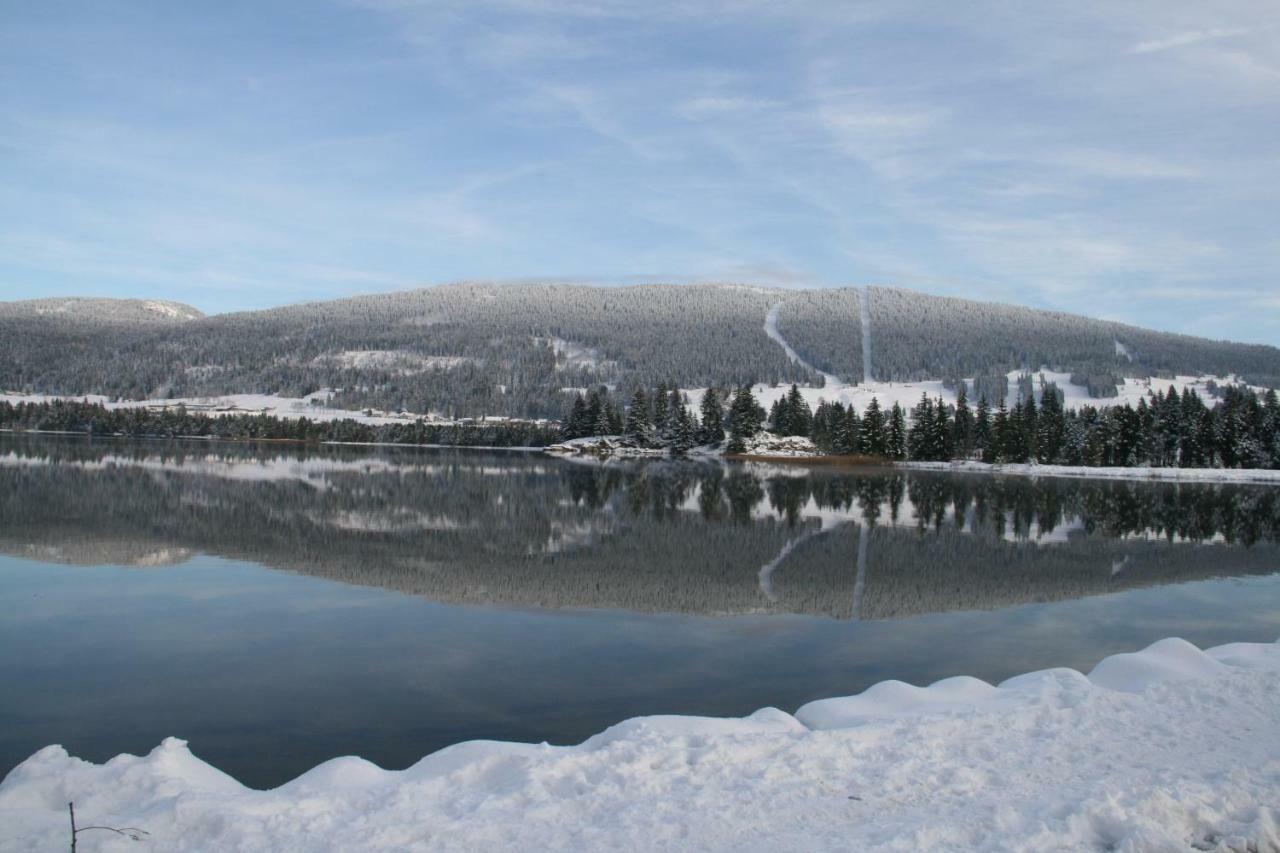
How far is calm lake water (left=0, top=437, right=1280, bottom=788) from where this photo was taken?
412 inches

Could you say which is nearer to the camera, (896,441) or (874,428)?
(896,441)

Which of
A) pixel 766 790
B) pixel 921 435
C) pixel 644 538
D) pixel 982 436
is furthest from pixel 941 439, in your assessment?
pixel 766 790

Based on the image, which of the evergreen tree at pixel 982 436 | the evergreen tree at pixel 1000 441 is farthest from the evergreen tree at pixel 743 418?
the evergreen tree at pixel 1000 441

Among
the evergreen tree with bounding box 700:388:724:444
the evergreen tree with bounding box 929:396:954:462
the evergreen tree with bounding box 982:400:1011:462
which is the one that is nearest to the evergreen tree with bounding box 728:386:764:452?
the evergreen tree with bounding box 700:388:724:444

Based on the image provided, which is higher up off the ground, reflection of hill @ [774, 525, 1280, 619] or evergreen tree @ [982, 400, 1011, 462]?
evergreen tree @ [982, 400, 1011, 462]

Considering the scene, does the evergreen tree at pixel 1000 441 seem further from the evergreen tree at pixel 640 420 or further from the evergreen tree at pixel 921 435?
the evergreen tree at pixel 640 420

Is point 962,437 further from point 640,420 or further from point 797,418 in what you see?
point 640,420

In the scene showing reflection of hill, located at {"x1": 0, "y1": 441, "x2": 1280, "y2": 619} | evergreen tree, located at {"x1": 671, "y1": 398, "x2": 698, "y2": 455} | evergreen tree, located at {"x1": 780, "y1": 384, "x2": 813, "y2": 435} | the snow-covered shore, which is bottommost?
reflection of hill, located at {"x1": 0, "y1": 441, "x2": 1280, "y2": 619}

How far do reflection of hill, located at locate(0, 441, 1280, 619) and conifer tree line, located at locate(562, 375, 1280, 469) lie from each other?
4018 centimetres

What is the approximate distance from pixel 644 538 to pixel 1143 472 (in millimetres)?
67805

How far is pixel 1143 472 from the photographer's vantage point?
77.4m

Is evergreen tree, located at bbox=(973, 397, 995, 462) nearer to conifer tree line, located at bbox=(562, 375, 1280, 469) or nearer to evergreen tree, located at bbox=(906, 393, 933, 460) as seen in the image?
conifer tree line, located at bbox=(562, 375, 1280, 469)

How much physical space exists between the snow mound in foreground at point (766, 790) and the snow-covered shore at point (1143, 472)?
7480cm

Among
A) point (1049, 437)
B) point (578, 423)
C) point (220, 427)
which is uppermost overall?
point (1049, 437)
